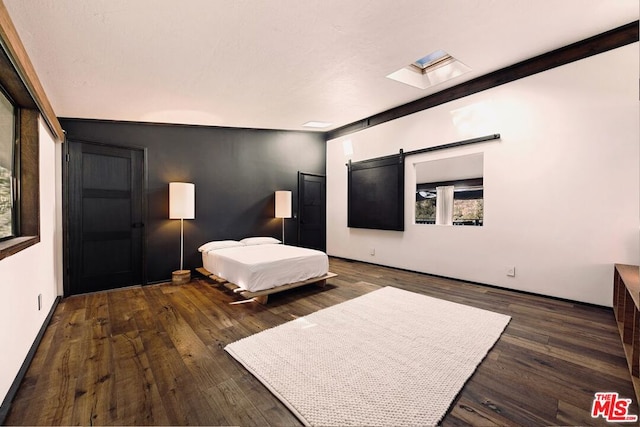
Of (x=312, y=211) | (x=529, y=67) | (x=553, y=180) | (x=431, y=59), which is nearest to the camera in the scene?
(x=553, y=180)

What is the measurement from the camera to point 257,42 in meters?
2.51

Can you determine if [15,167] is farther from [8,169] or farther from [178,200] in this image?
[178,200]

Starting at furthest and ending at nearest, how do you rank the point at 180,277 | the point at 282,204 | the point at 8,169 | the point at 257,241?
the point at 282,204 < the point at 257,241 < the point at 180,277 < the point at 8,169

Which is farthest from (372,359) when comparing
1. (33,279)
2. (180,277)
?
(180,277)

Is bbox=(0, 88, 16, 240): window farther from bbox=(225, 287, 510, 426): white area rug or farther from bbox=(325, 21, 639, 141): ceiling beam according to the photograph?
bbox=(325, 21, 639, 141): ceiling beam

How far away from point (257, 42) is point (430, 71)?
8.66 feet

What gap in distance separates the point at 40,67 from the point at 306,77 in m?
2.58

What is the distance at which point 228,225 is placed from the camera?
4898 millimetres

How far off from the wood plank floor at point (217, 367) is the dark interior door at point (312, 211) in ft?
8.84

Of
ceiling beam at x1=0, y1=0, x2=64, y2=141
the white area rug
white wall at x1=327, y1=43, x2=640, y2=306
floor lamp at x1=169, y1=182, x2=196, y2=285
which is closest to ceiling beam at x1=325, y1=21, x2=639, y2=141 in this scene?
white wall at x1=327, y1=43, x2=640, y2=306

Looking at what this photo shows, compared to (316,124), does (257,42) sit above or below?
below

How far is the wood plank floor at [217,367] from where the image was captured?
148cm

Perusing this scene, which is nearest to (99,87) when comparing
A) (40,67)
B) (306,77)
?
(40,67)

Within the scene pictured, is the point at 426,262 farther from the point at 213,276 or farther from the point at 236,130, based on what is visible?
the point at 236,130
